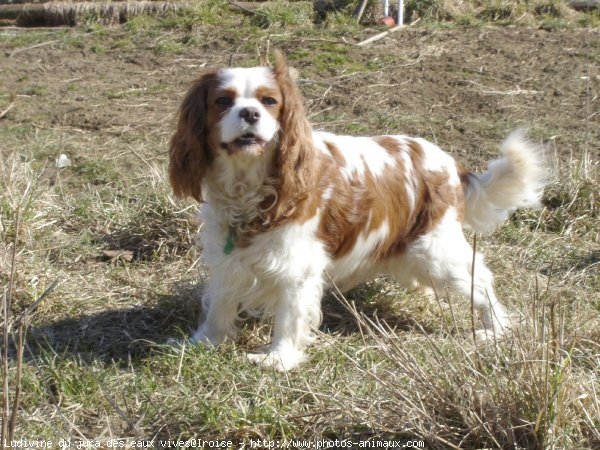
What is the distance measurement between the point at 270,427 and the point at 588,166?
343 cm

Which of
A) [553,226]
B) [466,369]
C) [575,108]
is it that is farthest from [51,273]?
[575,108]

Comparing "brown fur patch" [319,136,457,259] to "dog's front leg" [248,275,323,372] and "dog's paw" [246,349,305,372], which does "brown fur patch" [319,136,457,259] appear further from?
"dog's paw" [246,349,305,372]

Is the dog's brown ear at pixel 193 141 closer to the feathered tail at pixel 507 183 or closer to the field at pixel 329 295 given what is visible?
the field at pixel 329 295

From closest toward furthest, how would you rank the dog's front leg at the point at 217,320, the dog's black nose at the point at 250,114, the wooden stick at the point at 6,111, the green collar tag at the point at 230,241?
the dog's black nose at the point at 250,114
the green collar tag at the point at 230,241
the dog's front leg at the point at 217,320
the wooden stick at the point at 6,111

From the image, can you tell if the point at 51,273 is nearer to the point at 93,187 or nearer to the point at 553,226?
the point at 93,187

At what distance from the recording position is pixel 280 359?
4.01 metres

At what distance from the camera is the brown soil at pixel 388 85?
6.95 metres

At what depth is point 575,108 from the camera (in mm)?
7355

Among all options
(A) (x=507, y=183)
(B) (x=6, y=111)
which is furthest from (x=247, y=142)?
(B) (x=6, y=111)

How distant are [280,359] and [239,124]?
3.49 ft

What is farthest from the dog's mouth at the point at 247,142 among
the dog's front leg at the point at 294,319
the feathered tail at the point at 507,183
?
the feathered tail at the point at 507,183

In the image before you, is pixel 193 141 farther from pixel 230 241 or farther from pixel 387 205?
pixel 387 205

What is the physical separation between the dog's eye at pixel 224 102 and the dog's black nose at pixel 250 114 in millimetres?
148

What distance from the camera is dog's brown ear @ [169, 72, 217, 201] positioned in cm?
401
